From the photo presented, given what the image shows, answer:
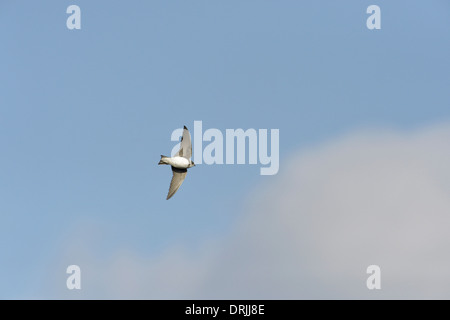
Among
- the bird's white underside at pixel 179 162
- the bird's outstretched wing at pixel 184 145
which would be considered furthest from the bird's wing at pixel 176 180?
the bird's outstretched wing at pixel 184 145

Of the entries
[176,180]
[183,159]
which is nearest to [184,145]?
[183,159]

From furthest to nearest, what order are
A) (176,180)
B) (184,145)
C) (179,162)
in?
1. (176,180)
2. (184,145)
3. (179,162)

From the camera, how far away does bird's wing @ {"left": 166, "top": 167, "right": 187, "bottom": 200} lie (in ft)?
269

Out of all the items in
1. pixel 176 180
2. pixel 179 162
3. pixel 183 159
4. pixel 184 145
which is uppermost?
pixel 184 145

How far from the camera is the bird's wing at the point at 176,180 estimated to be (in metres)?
82.0

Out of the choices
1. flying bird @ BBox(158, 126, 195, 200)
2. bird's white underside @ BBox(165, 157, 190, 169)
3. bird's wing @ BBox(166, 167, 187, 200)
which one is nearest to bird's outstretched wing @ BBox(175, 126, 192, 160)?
flying bird @ BBox(158, 126, 195, 200)

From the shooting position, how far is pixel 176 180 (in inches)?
3258

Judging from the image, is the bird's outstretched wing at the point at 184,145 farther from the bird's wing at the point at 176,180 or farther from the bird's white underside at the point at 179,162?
the bird's wing at the point at 176,180

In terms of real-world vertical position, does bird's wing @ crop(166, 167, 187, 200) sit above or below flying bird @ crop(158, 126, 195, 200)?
below

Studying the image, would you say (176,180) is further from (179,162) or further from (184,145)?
(184,145)

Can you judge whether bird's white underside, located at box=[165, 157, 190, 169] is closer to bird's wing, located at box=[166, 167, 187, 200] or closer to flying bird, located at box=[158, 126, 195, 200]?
flying bird, located at box=[158, 126, 195, 200]
